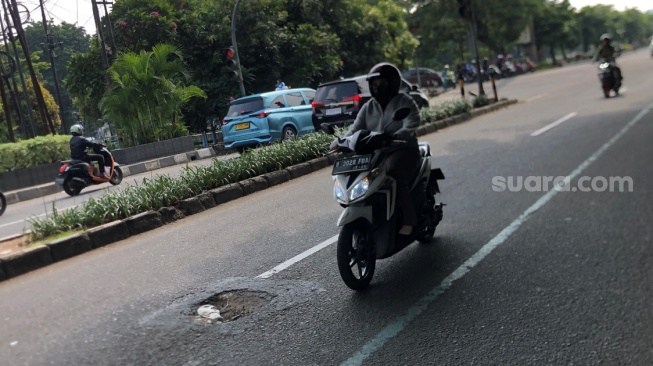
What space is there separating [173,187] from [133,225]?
992 millimetres

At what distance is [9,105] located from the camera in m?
6.64

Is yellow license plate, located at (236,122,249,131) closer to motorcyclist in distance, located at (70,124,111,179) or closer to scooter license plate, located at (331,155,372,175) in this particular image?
motorcyclist in distance, located at (70,124,111,179)

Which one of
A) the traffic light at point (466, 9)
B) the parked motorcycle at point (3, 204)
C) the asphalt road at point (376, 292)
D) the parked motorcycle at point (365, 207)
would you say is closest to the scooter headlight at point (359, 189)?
the parked motorcycle at point (365, 207)

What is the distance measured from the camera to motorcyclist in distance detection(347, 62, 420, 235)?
4.50 metres

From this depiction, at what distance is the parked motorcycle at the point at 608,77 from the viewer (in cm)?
1702

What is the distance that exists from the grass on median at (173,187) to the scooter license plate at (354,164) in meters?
3.91

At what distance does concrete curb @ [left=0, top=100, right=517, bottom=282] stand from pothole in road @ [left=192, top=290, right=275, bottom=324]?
8.95ft

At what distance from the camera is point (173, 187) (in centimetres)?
784

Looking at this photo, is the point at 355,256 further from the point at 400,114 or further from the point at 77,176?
the point at 77,176

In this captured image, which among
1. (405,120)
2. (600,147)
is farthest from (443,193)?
(600,147)

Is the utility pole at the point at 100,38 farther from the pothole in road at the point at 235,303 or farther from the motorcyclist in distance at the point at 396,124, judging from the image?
the pothole in road at the point at 235,303

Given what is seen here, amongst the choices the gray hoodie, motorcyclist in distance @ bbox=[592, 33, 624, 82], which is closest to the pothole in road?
the gray hoodie

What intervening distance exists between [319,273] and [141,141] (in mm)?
3923

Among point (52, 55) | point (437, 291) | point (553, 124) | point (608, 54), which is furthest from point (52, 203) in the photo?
point (608, 54)
